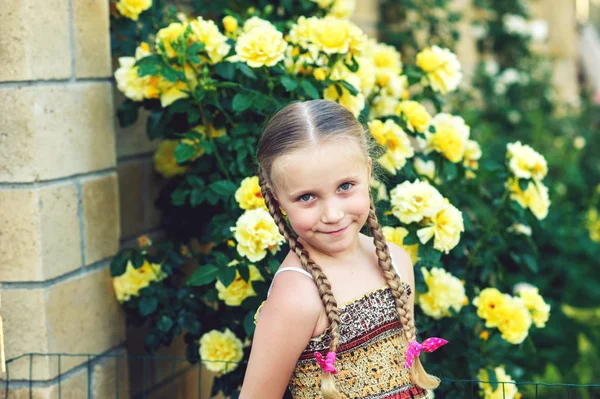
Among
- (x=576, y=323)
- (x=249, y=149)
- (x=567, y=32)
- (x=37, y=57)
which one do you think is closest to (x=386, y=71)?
(x=249, y=149)

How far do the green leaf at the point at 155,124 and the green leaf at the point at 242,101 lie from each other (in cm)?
33

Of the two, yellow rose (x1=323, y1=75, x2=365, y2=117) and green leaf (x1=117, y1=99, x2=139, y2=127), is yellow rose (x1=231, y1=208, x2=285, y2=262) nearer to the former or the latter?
yellow rose (x1=323, y1=75, x2=365, y2=117)

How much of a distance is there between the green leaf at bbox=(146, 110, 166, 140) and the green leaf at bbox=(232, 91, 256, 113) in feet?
1.07

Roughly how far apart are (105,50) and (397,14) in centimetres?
276

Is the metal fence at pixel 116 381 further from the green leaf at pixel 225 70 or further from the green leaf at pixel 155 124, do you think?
the green leaf at pixel 225 70

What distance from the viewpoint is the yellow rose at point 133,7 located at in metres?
2.50

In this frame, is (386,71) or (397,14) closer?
(386,71)

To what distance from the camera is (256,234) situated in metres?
2.10

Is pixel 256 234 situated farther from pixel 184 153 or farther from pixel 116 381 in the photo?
pixel 116 381

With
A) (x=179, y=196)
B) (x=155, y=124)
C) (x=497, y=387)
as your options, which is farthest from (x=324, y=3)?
(x=497, y=387)

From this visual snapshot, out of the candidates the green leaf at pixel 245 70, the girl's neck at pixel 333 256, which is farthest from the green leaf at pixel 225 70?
the girl's neck at pixel 333 256

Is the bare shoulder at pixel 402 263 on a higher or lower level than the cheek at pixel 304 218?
lower

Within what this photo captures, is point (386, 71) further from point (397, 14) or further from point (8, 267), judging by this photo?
point (397, 14)

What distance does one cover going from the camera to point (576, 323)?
4113 mm
